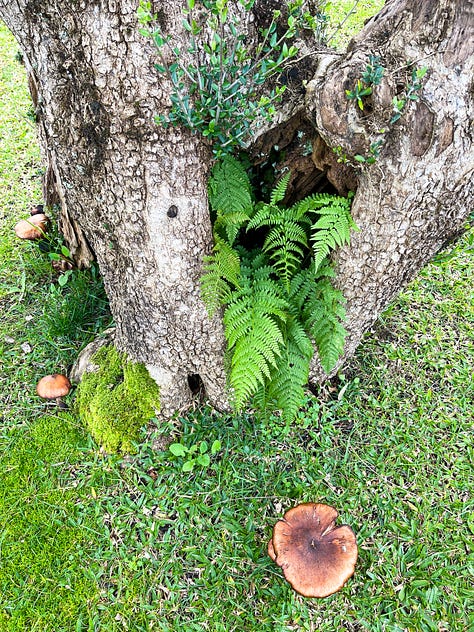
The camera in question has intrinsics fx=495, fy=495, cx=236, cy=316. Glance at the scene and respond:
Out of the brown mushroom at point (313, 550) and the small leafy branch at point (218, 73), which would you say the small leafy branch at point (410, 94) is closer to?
the small leafy branch at point (218, 73)

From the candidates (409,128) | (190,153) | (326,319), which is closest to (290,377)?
(326,319)

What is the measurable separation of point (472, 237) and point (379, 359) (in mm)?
1693

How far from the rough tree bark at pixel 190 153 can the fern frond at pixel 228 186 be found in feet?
0.20

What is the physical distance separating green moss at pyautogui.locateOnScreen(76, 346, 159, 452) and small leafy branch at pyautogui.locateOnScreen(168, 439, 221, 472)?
1.02ft

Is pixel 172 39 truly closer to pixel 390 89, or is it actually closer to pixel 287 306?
pixel 390 89

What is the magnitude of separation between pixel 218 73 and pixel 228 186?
61 cm

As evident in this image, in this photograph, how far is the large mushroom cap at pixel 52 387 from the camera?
3646 millimetres

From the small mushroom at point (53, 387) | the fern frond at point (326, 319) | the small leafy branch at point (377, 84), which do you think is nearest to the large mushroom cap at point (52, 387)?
the small mushroom at point (53, 387)

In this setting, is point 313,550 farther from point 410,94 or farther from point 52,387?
point 410,94

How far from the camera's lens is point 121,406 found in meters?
3.55

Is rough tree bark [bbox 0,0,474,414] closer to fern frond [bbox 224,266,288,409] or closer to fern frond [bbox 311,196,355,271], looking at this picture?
fern frond [bbox 311,196,355,271]

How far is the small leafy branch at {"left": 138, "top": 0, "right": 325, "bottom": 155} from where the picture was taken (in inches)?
87.8

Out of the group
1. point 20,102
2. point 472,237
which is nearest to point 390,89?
point 472,237

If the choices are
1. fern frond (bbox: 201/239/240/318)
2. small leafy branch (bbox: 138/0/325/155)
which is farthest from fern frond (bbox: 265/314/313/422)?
small leafy branch (bbox: 138/0/325/155)
